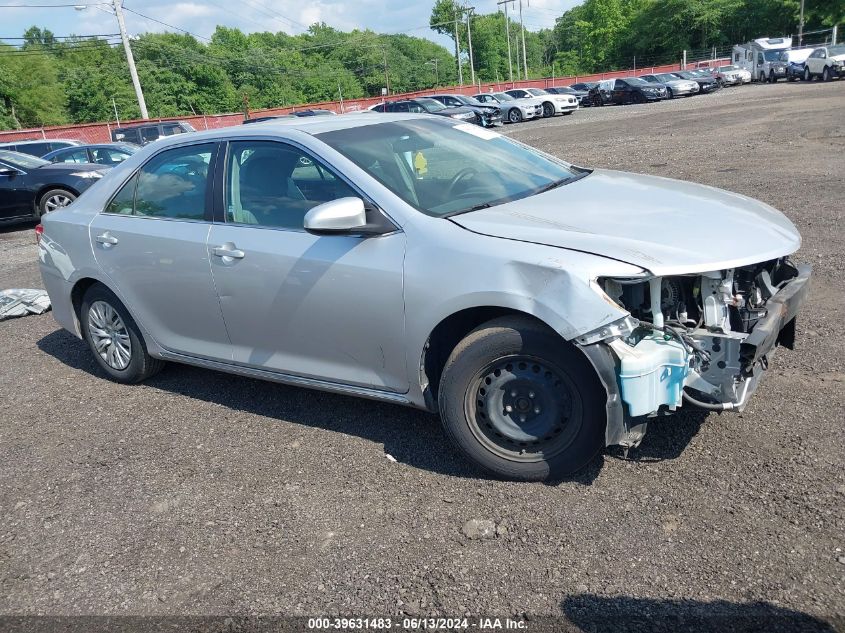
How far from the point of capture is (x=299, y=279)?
12.3 ft

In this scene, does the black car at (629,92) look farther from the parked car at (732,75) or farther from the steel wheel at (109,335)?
the steel wheel at (109,335)

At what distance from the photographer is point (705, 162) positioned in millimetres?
12742

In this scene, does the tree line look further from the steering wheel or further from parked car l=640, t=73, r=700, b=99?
the steering wheel

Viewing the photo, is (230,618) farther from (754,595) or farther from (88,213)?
(88,213)

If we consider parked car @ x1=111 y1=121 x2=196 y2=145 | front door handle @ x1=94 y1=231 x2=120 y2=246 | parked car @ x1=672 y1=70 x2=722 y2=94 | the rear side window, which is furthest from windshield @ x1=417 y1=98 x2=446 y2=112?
front door handle @ x1=94 y1=231 x2=120 y2=246

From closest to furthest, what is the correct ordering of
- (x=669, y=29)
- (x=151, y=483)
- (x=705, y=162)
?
(x=151, y=483) → (x=705, y=162) → (x=669, y=29)

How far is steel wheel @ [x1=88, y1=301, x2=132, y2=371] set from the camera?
4980 mm

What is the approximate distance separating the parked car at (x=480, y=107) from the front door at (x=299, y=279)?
26.5 m

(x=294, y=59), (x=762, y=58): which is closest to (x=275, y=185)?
(x=762, y=58)

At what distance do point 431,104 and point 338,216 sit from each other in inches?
1135

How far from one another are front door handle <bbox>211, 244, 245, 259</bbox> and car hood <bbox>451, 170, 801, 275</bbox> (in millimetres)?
1263

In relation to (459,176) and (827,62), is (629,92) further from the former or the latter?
(459,176)

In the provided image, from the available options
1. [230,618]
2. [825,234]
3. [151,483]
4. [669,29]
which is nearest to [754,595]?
[230,618]

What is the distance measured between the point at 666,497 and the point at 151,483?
2.56 metres
